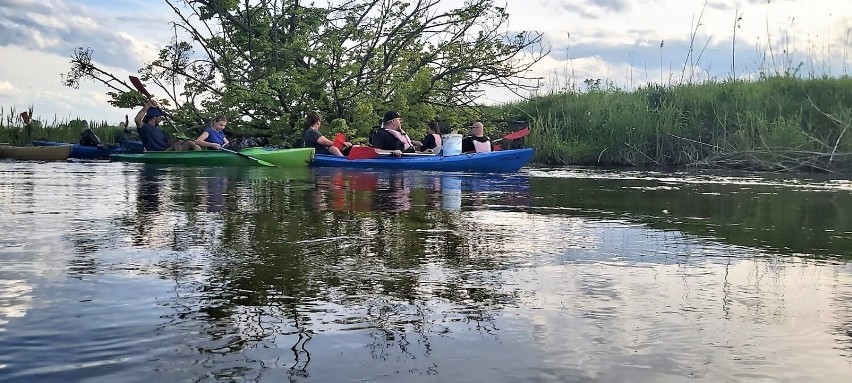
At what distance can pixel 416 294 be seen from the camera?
365cm

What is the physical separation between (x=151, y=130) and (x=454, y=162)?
273 inches

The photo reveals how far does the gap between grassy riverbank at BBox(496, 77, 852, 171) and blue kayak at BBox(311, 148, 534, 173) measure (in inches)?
154

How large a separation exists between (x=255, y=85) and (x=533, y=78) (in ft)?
21.3

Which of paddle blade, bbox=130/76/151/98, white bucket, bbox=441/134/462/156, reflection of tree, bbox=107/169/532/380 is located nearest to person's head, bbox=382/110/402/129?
white bucket, bbox=441/134/462/156

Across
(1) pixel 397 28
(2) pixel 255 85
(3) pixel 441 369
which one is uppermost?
(1) pixel 397 28

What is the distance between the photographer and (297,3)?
796 inches

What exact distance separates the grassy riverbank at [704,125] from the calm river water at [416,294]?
30.7 ft

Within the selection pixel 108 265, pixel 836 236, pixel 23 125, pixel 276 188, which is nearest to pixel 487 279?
pixel 108 265

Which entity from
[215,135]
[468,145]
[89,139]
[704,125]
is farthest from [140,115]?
[704,125]

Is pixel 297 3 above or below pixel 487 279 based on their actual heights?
above

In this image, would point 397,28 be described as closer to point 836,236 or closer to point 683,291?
point 836,236

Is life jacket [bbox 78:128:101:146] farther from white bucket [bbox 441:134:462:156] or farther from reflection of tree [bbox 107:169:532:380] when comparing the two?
reflection of tree [bbox 107:169:532:380]

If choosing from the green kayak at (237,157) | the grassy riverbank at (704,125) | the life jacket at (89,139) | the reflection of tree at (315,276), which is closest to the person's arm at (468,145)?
the green kayak at (237,157)

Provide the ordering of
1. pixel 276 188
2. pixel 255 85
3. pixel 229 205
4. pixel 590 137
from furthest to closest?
pixel 590 137 < pixel 255 85 < pixel 276 188 < pixel 229 205
